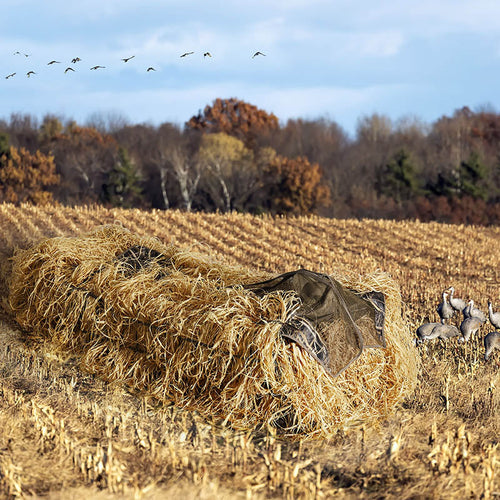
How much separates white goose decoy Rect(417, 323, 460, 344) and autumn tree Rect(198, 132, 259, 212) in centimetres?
4149

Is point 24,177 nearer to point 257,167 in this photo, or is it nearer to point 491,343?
point 257,167

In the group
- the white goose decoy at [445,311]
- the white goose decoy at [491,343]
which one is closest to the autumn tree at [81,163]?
the white goose decoy at [445,311]

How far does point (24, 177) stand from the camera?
44812 mm

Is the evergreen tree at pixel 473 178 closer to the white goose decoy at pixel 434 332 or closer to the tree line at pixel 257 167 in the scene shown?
the tree line at pixel 257 167

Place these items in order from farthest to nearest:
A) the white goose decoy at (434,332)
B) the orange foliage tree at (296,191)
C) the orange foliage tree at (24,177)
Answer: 1. the orange foliage tree at (296,191)
2. the orange foliage tree at (24,177)
3. the white goose decoy at (434,332)

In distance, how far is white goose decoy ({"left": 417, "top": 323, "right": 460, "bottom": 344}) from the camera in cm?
778

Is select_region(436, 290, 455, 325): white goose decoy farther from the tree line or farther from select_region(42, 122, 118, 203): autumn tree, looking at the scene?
select_region(42, 122, 118, 203): autumn tree

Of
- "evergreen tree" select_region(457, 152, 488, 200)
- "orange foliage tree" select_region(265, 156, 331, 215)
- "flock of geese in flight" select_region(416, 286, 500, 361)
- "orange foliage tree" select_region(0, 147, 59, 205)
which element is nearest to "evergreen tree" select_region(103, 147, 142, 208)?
"orange foliage tree" select_region(0, 147, 59, 205)

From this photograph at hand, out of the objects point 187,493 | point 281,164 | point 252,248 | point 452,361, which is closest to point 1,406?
point 187,493

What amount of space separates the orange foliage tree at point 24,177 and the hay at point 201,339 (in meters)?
35.8

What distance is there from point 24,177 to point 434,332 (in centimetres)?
4143

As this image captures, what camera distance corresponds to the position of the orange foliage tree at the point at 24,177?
43.0m

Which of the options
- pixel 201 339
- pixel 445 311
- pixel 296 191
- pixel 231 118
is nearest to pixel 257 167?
pixel 296 191

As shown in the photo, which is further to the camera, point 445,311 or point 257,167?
point 257,167
